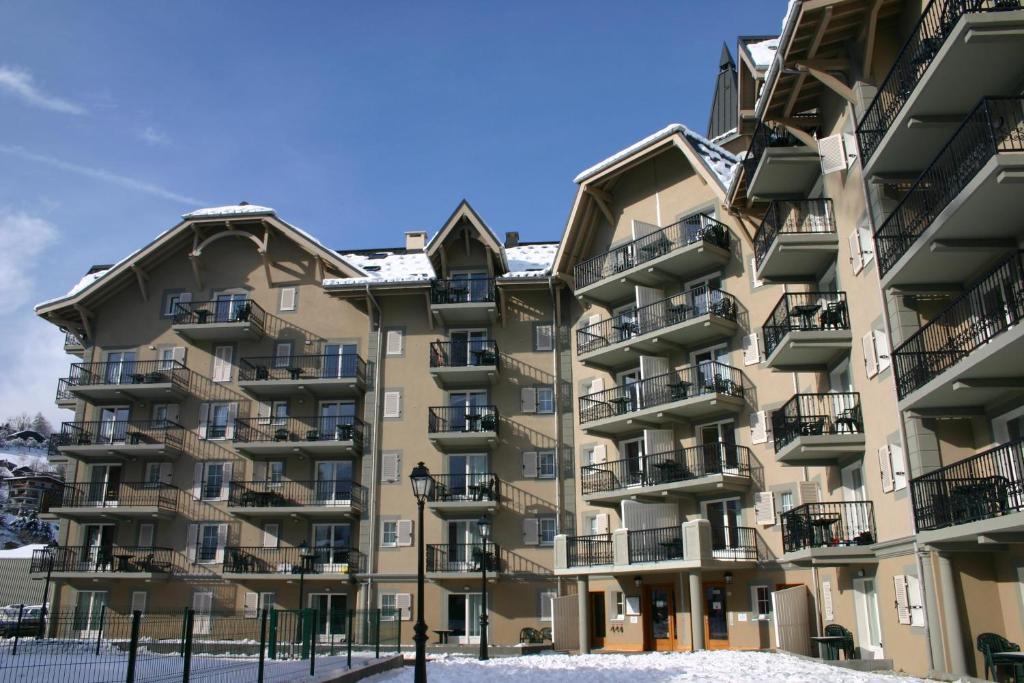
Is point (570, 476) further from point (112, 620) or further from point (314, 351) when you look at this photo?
point (112, 620)

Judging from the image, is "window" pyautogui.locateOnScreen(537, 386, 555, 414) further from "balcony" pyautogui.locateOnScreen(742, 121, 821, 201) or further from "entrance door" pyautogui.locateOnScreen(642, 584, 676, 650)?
"balcony" pyautogui.locateOnScreen(742, 121, 821, 201)

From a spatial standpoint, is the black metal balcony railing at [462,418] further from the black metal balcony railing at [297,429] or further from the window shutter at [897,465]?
the window shutter at [897,465]

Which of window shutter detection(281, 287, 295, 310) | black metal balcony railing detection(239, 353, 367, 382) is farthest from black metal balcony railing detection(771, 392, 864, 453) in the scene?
window shutter detection(281, 287, 295, 310)

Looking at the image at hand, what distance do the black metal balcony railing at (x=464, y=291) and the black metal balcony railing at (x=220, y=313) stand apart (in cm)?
836

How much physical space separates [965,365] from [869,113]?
692 centimetres

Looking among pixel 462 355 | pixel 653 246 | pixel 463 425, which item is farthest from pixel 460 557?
pixel 653 246

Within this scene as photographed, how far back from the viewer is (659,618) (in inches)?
1209

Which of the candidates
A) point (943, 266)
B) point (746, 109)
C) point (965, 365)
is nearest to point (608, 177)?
point (746, 109)

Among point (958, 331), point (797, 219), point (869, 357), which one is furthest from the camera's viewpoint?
point (797, 219)

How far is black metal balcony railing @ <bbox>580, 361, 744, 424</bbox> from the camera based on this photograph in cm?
3014

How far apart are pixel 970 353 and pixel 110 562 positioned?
3522 centimetres

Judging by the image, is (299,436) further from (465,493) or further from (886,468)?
(886,468)

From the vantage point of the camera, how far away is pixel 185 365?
134 ft

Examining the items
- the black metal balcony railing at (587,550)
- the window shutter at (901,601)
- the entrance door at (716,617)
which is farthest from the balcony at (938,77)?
the black metal balcony railing at (587,550)
